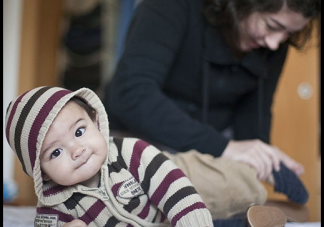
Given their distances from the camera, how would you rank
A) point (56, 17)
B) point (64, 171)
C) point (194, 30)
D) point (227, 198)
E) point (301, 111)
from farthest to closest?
point (56, 17), point (301, 111), point (194, 30), point (227, 198), point (64, 171)

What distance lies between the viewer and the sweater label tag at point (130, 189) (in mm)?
764

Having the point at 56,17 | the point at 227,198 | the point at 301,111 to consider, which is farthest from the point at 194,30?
the point at 56,17

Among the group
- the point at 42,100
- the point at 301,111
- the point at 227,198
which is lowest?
the point at 301,111

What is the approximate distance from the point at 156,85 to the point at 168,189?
0.35m

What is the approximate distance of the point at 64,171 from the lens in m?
0.70

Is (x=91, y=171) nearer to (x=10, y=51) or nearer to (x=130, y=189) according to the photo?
(x=130, y=189)

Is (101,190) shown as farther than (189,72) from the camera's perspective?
No

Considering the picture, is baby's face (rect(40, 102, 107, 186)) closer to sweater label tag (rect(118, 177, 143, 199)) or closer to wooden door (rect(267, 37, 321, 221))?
sweater label tag (rect(118, 177, 143, 199))

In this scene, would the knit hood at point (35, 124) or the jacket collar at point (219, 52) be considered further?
the jacket collar at point (219, 52)

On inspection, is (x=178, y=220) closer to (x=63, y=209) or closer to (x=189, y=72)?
(x=63, y=209)

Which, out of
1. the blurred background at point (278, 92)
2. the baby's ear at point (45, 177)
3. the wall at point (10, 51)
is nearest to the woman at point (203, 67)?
the baby's ear at point (45, 177)

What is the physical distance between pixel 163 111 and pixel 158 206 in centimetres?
30

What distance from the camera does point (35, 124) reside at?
0.68m

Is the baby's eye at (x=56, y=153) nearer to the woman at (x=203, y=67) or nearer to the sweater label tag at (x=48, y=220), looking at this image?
the sweater label tag at (x=48, y=220)
